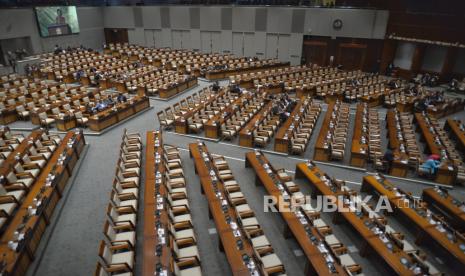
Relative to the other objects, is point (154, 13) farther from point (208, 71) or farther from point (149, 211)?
point (149, 211)

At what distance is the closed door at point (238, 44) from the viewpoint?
30.8 meters

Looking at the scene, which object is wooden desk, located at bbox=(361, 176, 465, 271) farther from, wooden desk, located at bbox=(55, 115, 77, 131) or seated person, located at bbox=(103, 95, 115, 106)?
wooden desk, located at bbox=(55, 115, 77, 131)

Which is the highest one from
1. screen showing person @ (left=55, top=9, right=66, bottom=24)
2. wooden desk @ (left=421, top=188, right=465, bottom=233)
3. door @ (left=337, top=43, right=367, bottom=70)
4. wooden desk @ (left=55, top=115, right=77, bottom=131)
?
screen showing person @ (left=55, top=9, right=66, bottom=24)

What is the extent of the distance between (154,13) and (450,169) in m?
30.7

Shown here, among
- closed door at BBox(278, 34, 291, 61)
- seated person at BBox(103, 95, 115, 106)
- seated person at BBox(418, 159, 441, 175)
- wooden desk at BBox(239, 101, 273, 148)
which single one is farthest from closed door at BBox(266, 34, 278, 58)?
seated person at BBox(418, 159, 441, 175)

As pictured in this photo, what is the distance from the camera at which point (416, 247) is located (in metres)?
8.12

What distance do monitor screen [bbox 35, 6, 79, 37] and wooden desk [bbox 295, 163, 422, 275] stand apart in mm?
27978

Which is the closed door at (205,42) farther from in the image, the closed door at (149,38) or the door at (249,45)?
the closed door at (149,38)

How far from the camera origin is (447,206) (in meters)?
8.95

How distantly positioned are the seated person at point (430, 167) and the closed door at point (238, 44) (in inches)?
907

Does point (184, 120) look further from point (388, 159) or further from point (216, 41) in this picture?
point (216, 41)

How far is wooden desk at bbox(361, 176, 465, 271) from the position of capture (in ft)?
24.1

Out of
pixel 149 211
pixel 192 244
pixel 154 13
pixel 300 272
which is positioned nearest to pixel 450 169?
pixel 300 272

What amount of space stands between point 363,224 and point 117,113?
39.2ft
